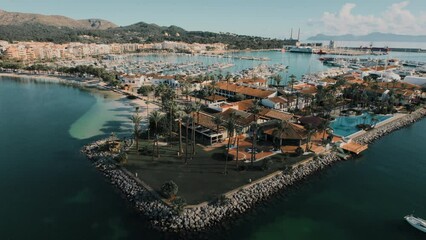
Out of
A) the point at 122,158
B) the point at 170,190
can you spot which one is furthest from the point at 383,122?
the point at 122,158

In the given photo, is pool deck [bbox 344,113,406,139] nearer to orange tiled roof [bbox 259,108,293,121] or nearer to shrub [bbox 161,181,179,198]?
orange tiled roof [bbox 259,108,293,121]

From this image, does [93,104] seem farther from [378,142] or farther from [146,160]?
[378,142]

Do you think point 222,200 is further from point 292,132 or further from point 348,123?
point 348,123

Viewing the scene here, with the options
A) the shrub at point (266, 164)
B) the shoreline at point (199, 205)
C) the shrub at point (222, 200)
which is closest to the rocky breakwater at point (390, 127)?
the shoreline at point (199, 205)

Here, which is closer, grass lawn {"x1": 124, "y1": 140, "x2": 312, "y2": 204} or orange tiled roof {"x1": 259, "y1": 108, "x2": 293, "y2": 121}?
grass lawn {"x1": 124, "y1": 140, "x2": 312, "y2": 204}

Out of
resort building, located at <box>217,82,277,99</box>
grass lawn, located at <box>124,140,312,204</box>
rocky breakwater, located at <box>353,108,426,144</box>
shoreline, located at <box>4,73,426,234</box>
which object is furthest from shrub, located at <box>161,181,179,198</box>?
resort building, located at <box>217,82,277,99</box>

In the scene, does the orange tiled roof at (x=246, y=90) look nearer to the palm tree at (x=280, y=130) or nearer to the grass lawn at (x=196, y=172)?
the palm tree at (x=280, y=130)

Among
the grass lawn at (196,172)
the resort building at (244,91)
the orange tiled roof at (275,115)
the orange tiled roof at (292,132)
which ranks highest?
the resort building at (244,91)
